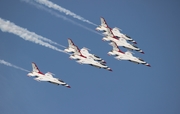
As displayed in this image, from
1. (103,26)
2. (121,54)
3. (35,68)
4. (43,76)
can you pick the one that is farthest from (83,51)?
(35,68)

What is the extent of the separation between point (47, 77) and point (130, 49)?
56.4 feet

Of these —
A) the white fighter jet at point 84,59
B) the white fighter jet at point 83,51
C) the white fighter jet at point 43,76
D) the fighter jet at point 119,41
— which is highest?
the fighter jet at point 119,41

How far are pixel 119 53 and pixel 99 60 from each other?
4.11 m

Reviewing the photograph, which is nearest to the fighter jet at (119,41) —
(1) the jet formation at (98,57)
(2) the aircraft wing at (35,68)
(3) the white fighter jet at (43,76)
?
(1) the jet formation at (98,57)

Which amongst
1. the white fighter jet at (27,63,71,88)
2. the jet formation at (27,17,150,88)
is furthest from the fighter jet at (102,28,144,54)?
the white fighter jet at (27,63,71,88)

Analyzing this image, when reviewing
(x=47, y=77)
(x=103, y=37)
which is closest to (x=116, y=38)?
(x=103, y=37)

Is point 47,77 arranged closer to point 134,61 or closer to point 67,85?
point 67,85

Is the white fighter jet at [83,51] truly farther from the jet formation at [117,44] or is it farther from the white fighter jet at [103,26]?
the white fighter jet at [103,26]

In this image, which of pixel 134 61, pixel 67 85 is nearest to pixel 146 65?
pixel 134 61

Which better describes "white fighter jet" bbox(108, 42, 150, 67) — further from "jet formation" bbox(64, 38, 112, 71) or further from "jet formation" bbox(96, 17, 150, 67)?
"jet formation" bbox(64, 38, 112, 71)

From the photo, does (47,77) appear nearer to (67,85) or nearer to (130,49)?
(67,85)

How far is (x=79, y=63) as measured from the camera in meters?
195

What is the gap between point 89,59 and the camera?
196 meters

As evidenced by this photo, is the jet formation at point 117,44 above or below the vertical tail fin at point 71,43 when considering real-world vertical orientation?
above
